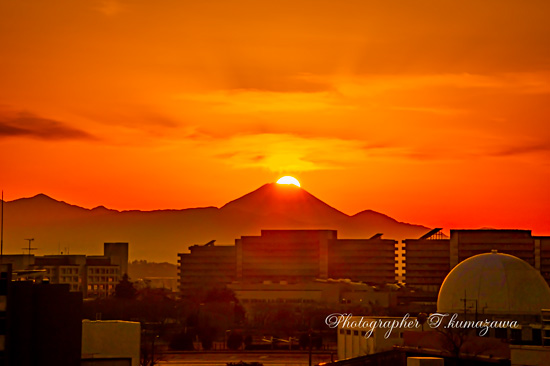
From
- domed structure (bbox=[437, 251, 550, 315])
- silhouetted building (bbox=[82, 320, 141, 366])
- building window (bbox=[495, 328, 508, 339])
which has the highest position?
domed structure (bbox=[437, 251, 550, 315])

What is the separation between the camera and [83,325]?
2195 inches

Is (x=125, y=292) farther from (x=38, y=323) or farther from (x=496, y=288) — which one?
(x=38, y=323)

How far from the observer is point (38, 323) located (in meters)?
50.4

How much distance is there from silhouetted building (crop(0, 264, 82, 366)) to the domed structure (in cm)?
3844

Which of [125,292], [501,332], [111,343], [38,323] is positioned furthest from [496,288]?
[125,292]

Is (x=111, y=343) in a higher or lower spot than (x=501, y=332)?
lower

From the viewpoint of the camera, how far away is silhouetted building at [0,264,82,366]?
49188 mm

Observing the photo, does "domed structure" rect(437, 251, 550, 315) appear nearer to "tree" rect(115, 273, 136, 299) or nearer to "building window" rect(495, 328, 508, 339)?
"building window" rect(495, 328, 508, 339)

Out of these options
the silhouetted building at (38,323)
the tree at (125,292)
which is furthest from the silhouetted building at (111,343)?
the tree at (125,292)

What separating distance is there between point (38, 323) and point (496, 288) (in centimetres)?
4141

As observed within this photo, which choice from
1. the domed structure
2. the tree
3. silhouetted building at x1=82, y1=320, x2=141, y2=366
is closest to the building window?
the domed structure

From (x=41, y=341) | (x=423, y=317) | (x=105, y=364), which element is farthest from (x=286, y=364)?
(x=41, y=341)

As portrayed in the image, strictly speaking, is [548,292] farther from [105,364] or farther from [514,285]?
[105,364]

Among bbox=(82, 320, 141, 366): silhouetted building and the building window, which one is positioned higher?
the building window
